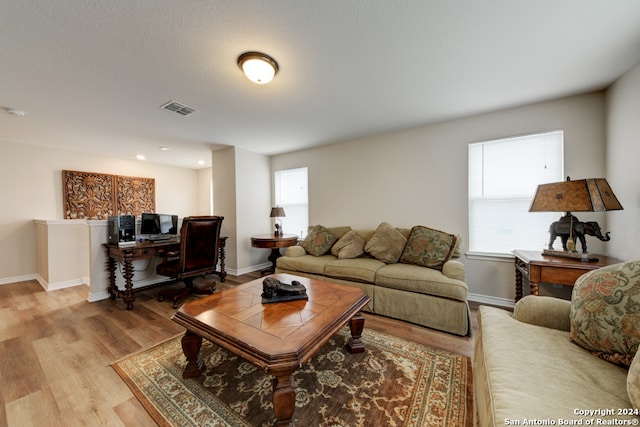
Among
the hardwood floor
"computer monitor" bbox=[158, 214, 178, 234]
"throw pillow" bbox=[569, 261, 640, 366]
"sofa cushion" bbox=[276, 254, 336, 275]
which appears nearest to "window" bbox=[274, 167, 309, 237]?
"sofa cushion" bbox=[276, 254, 336, 275]

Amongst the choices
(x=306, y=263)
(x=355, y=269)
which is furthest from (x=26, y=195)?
(x=355, y=269)

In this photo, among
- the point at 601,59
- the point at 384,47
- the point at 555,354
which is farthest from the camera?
the point at 601,59

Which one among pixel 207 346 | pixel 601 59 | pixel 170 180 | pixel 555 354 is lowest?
pixel 207 346

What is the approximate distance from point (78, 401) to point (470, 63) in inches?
144

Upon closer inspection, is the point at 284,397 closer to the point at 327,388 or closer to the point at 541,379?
the point at 327,388

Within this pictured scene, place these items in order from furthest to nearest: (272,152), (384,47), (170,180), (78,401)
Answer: (170,180)
(272,152)
(384,47)
(78,401)

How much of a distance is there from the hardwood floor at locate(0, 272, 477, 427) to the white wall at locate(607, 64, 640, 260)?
1400 millimetres

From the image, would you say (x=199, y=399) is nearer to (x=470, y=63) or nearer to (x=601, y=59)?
(x=470, y=63)

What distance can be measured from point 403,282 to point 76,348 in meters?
3.03

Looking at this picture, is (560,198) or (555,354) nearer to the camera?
(555,354)

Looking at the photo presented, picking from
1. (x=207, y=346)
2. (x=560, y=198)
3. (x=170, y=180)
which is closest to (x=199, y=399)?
(x=207, y=346)

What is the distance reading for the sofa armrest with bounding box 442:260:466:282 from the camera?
222 cm

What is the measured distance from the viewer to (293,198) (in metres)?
4.57

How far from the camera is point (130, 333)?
84.7 inches
